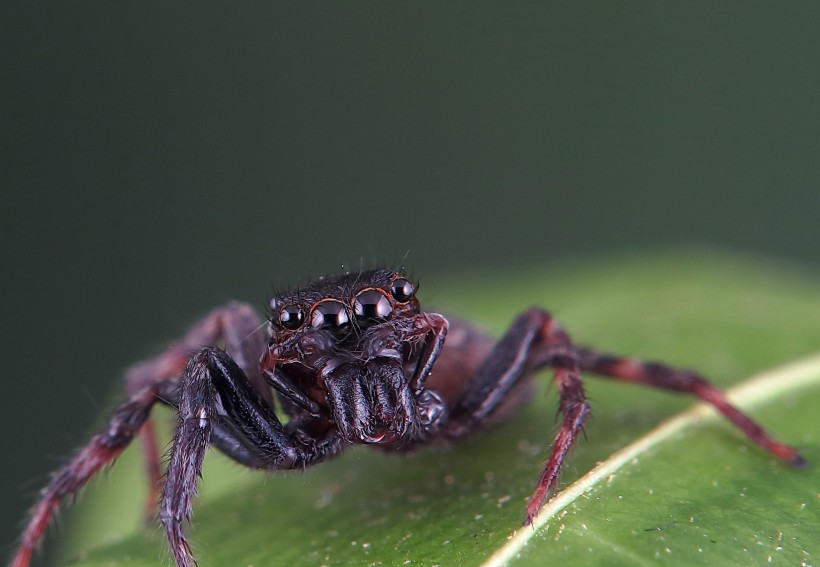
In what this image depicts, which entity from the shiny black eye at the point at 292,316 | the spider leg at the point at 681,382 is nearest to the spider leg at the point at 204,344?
the shiny black eye at the point at 292,316

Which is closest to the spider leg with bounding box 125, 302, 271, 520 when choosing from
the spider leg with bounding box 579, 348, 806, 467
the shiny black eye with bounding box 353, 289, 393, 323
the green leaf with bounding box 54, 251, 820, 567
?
the green leaf with bounding box 54, 251, 820, 567

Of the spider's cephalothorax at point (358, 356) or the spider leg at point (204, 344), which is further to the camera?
the spider leg at point (204, 344)

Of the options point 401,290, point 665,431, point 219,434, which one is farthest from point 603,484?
point 219,434

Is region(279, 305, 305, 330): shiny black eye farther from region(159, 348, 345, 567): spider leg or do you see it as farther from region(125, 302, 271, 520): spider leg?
region(125, 302, 271, 520): spider leg

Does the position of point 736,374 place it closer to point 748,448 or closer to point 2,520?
point 748,448

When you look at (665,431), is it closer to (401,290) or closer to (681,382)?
(681,382)

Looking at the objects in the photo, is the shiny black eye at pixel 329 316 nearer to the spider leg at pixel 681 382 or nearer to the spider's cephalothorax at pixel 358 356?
the spider's cephalothorax at pixel 358 356
